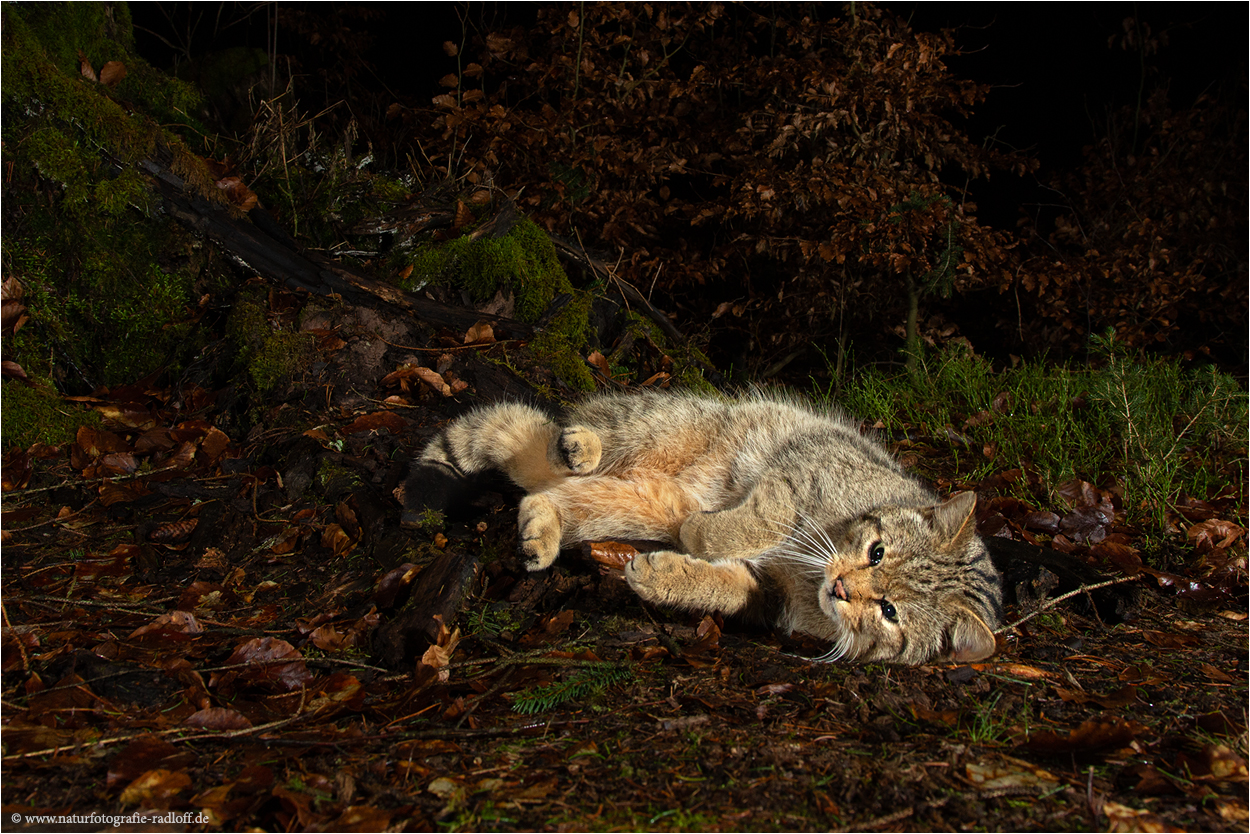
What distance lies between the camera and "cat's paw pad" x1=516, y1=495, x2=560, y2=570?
2947mm

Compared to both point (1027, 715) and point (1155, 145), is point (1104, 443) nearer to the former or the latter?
point (1027, 715)

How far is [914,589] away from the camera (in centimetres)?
273

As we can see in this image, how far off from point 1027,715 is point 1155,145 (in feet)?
28.2

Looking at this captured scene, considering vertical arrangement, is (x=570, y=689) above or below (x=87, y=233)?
below

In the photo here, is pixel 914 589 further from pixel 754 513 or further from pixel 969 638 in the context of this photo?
pixel 754 513

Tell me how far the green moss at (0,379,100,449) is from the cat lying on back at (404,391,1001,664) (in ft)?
6.00

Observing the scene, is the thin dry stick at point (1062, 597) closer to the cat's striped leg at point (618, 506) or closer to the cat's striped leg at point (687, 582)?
the cat's striped leg at point (687, 582)

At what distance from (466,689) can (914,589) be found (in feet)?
5.31

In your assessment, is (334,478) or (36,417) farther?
(36,417)

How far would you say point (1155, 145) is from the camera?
27.0 ft

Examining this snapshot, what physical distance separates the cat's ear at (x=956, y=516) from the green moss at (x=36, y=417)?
4.01 metres

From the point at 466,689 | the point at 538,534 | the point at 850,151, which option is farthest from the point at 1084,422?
the point at 466,689

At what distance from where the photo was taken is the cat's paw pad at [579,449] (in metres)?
3.42

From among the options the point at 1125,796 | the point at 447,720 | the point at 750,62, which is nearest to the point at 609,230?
the point at 750,62
